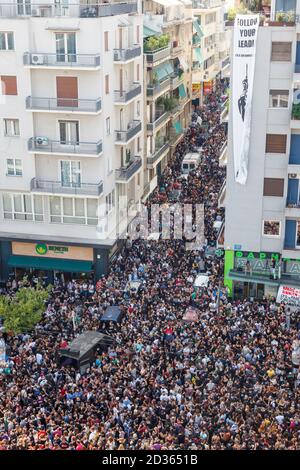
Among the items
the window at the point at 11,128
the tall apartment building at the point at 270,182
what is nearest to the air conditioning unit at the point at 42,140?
the window at the point at 11,128

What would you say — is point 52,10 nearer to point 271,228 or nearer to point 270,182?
point 270,182

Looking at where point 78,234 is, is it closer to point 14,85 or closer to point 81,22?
point 14,85

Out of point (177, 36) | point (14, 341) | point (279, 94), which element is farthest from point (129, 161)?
point (177, 36)

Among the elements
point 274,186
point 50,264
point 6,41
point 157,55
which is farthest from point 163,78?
point 274,186

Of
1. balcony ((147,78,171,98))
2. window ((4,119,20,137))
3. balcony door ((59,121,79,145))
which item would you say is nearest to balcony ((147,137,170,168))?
balcony ((147,78,171,98))

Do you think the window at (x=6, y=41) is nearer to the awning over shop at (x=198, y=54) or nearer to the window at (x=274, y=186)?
the window at (x=274, y=186)
